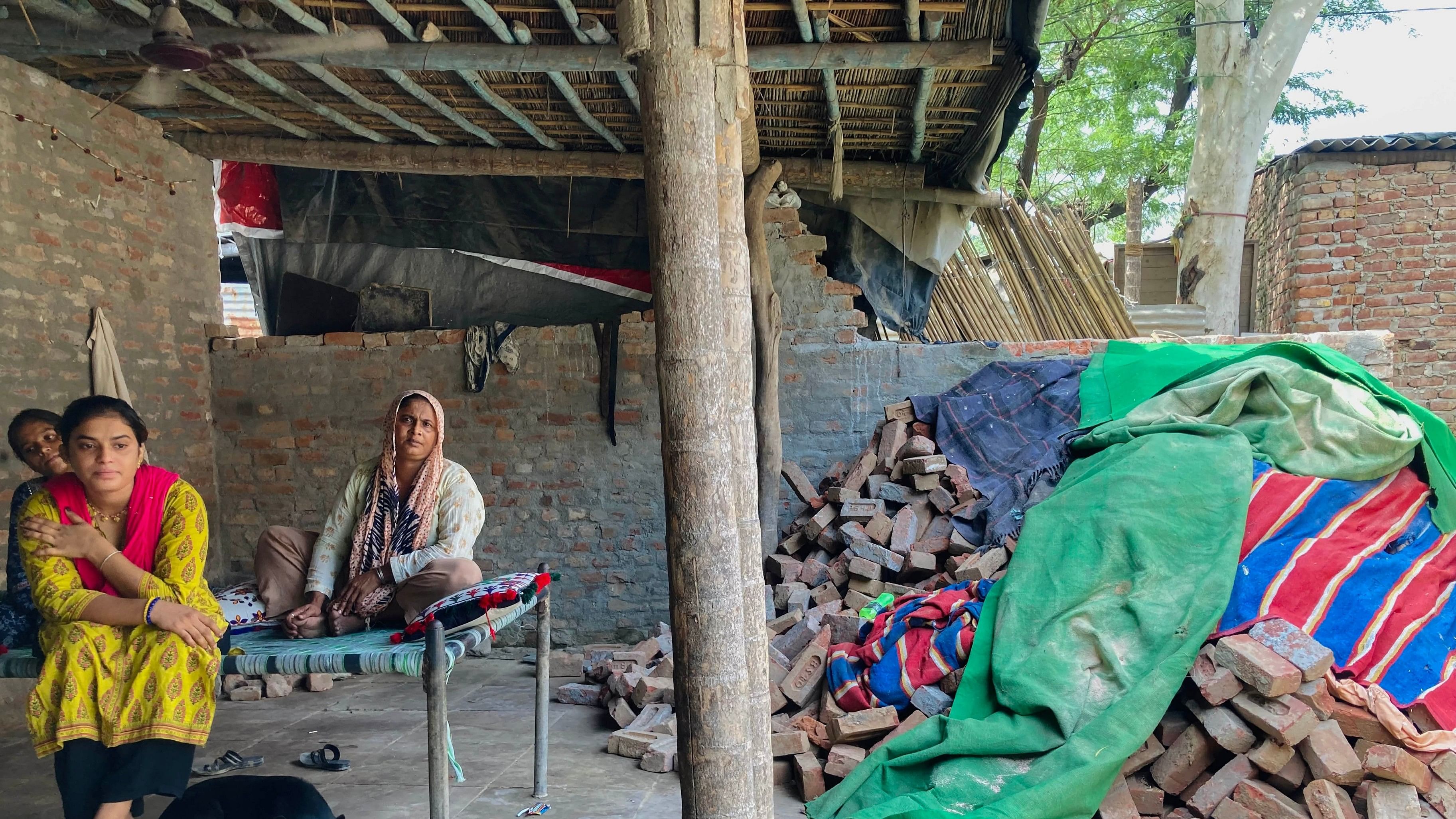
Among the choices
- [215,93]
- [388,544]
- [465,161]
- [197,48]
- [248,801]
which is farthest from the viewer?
[465,161]

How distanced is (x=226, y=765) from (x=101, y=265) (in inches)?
124

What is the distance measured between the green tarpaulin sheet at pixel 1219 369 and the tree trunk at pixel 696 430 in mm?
3191

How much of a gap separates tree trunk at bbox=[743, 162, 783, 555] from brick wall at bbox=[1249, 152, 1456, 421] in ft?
15.8

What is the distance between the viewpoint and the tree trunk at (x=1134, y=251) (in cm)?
983

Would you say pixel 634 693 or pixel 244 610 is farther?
pixel 634 693

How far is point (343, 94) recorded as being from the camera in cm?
534

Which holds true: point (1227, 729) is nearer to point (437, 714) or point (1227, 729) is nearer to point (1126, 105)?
point (437, 714)

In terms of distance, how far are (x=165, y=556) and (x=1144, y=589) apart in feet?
11.6

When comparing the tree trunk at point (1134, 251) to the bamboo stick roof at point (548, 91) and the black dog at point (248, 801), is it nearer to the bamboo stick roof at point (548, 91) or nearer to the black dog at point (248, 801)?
the bamboo stick roof at point (548, 91)

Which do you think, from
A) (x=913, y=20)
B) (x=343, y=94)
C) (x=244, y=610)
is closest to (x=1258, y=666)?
(x=913, y=20)

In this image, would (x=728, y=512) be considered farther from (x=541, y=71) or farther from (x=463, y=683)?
(x=463, y=683)

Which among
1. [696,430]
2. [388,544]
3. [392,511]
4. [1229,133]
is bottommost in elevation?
[388,544]

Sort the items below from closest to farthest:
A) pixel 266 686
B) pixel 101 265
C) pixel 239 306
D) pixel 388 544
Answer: pixel 388 544 → pixel 266 686 → pixel 101 265 → pixel 239 306

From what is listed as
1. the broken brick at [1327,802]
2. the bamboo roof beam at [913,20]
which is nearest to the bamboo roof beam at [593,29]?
the bamboo roof beam at [913,20]
